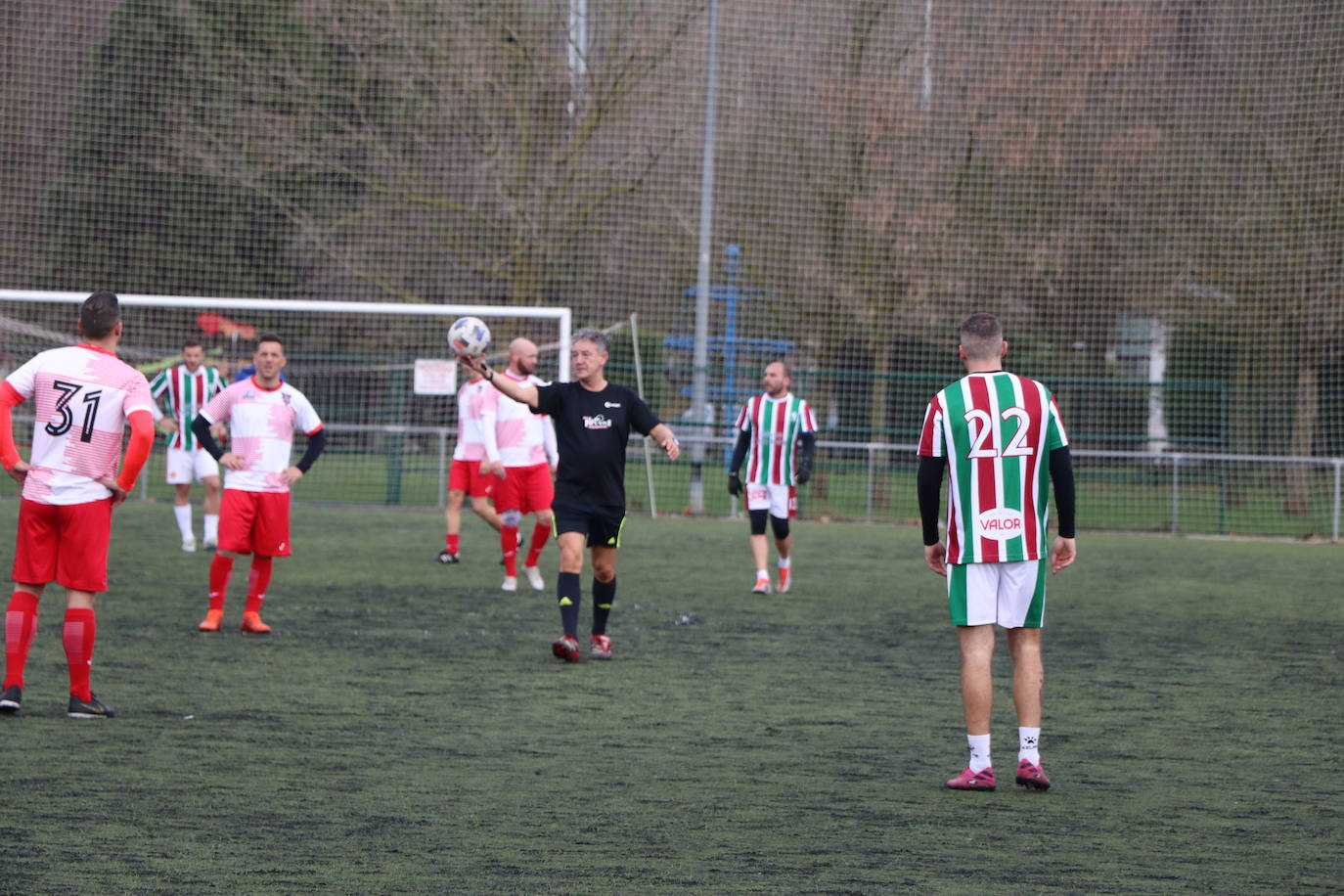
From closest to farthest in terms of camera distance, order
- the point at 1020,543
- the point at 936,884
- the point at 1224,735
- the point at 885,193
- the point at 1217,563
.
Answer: the point at 936,884, the point at 1020,543, the point at 1224,735, the point at 1217,563, the point at 885,193

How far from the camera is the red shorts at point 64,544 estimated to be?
667cm

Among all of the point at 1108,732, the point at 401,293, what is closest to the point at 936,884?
the point at 1108,732

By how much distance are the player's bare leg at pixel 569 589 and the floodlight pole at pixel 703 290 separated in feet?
41.5

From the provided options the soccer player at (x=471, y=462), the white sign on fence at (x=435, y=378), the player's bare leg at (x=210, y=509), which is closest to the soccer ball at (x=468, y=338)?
the soccer player at (x=471, y=462)

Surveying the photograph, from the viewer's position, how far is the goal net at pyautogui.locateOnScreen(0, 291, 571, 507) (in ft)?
70.4

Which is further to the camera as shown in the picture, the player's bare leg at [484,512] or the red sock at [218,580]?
the player's bare leg at [484,512]

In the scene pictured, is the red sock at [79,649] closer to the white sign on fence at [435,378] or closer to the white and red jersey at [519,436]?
the white and red jersey at [519,436]

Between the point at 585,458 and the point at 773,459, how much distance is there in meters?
4.10

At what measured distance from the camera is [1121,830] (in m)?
4.96

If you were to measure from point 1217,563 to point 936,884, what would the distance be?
12652 millimetres

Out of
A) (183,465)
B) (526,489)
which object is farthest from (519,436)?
(183,465)

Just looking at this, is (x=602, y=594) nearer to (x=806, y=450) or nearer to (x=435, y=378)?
(x=806, y=450)

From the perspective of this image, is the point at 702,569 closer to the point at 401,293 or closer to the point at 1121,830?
the point at 1121,830

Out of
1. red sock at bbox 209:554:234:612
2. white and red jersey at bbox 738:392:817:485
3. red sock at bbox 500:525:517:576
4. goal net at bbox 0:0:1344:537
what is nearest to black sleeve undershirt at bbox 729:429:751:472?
white and red jersey at bbox 738:392:817:485
